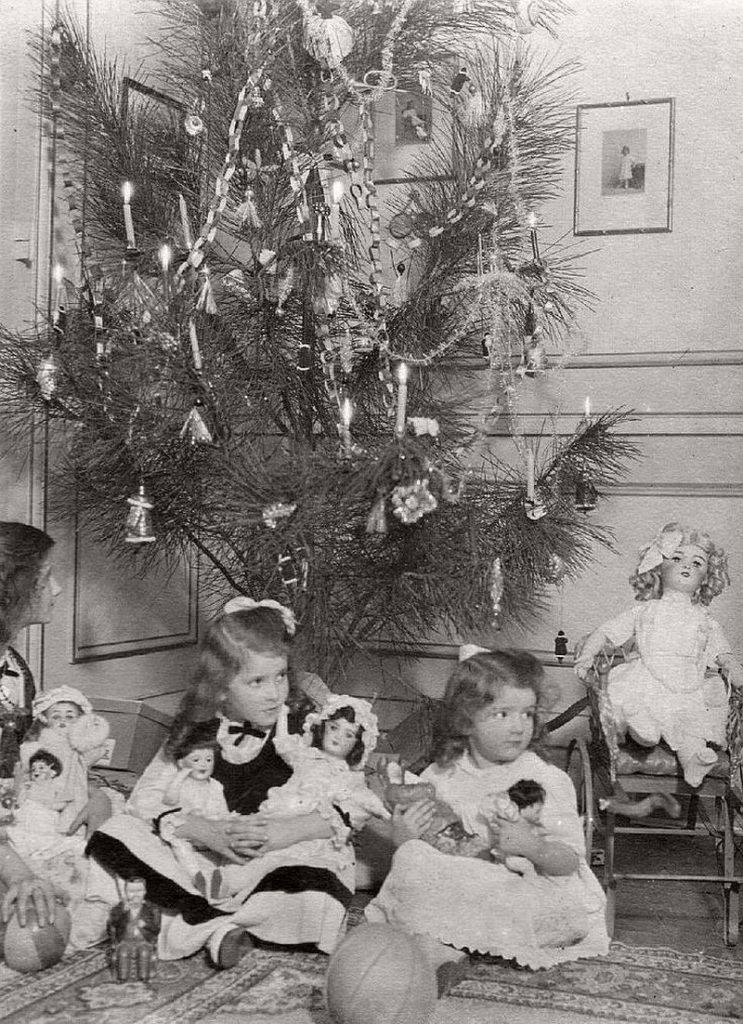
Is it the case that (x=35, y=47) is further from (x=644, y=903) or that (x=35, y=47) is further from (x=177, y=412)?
(x=644, y=903)

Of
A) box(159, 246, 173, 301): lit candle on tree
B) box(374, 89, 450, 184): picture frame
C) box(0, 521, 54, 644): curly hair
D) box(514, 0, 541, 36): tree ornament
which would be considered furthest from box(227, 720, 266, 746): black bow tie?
box(374, 89, 450, 184): picture frame

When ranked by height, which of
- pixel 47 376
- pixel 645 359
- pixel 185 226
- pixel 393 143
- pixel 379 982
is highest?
pixel 393 143

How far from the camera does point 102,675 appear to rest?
378cm

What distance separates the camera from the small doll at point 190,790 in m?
2.50

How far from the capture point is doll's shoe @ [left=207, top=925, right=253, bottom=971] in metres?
2.39

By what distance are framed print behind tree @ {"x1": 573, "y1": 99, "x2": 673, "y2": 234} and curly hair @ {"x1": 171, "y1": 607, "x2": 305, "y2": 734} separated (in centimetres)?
201

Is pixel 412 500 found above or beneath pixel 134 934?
above

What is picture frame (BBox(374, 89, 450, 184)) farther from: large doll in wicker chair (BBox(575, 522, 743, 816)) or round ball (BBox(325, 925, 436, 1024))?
round ball (BBox(325, 925, 436, 1024))

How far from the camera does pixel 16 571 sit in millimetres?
2734

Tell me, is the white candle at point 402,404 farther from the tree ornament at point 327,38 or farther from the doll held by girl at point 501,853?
the tree ornament at point 327,38

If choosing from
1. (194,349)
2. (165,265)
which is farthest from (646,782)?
(165,265)

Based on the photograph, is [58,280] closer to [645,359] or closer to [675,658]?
[675,658]

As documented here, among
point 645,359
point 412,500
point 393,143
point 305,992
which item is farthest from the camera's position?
point 393,143

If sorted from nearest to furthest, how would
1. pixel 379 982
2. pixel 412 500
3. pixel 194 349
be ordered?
pixel 379 982 < pixel 412 500 < pixel 194 349
